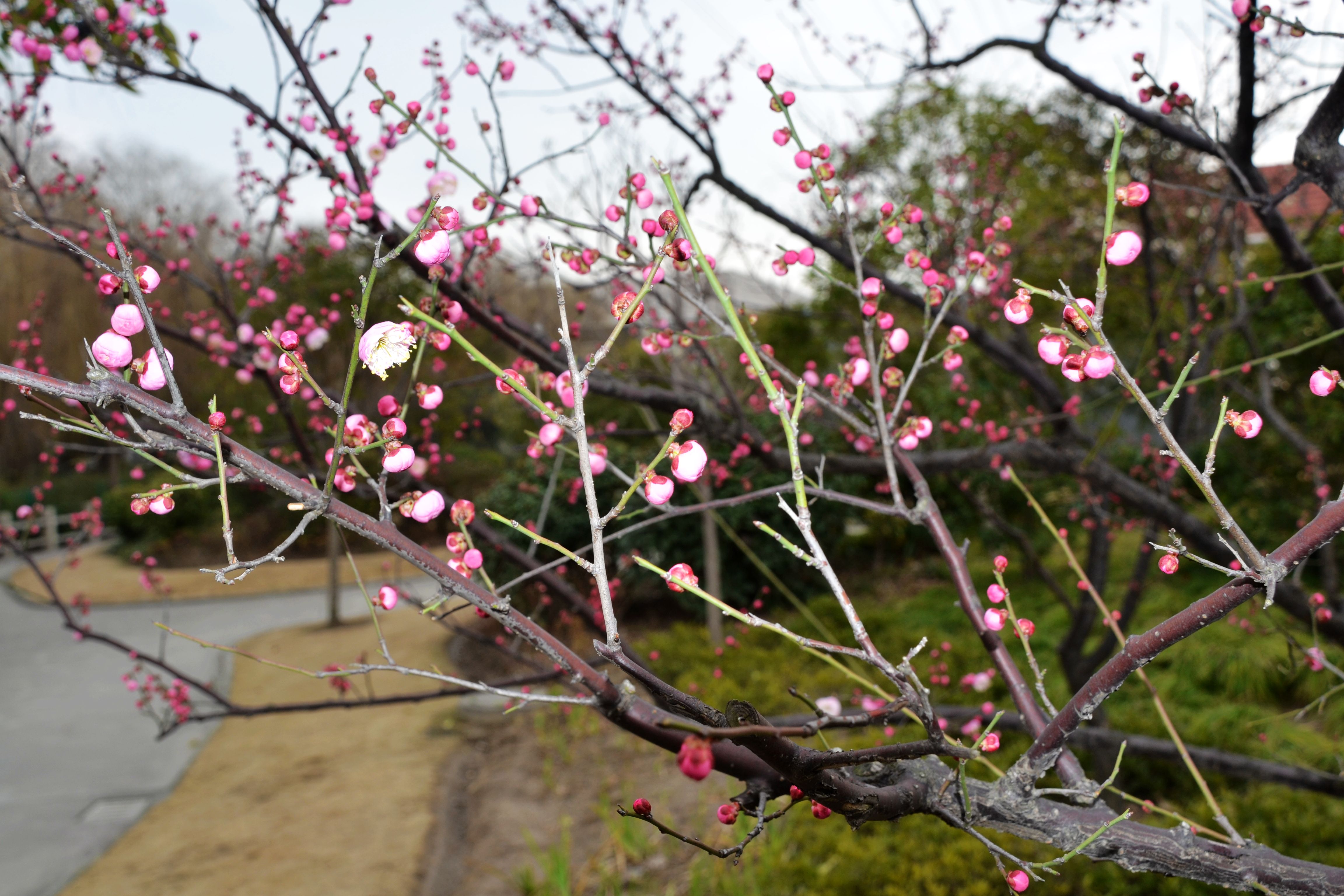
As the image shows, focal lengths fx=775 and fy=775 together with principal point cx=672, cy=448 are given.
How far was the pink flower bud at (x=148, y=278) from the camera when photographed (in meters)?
0.87

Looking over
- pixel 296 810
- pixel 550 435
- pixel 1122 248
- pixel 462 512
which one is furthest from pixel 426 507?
pixel 296 810

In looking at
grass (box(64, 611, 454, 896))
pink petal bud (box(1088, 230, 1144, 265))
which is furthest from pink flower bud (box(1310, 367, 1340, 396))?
grass (box(64, 611, 454, 896))

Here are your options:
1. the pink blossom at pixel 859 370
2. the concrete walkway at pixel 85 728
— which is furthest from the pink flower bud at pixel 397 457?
the concrete walkway at pixel 85 728

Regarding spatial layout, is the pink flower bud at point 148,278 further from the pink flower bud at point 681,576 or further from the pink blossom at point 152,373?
the pink flower bud at point 681,576

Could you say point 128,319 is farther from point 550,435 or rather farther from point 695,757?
point 695,757

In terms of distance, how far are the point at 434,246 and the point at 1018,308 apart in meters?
0.65

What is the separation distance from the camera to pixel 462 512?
953mm

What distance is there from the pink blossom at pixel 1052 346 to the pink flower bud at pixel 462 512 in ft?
2.22

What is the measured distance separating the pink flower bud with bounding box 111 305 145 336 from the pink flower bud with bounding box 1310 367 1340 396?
126cm

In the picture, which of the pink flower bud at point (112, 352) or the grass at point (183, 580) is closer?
the pink flower bud at point (112, 352)

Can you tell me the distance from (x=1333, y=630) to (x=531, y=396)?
104 inches

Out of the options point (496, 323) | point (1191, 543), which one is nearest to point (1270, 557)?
point (496, 323)

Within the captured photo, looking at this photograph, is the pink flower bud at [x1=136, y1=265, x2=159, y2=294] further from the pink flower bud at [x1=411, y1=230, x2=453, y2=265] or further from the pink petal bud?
the pink petal bud

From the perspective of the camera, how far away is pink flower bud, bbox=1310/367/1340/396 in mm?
883
